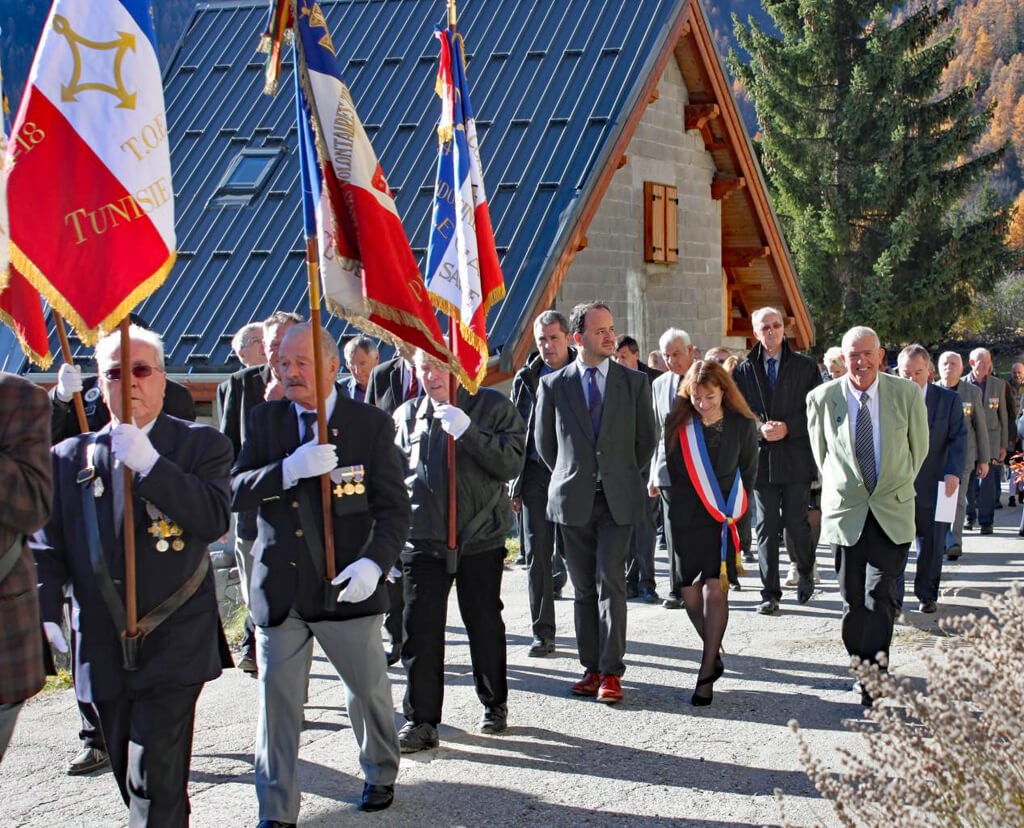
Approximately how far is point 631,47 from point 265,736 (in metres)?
15.7

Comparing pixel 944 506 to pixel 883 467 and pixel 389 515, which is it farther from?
pixel 389 515

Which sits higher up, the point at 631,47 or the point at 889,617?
the point at 631,47

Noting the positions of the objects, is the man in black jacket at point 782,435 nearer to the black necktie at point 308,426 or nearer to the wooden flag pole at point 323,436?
the black necktie at point 308,426

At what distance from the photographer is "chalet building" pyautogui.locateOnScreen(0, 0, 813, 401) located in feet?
59.3

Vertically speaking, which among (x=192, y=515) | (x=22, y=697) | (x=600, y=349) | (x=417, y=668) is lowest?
(x=417, y=668)

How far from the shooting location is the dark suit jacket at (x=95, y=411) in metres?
6.93

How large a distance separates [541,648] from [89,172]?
4.84 m

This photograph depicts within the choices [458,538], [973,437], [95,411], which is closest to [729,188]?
[973,437]

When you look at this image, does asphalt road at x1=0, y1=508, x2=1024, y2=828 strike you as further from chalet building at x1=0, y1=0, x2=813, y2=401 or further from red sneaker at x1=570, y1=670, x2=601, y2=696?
chalet building at x1=0, y1=0, x2=813, y2=401

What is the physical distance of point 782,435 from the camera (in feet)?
35.8

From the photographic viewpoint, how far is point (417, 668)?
270 inches

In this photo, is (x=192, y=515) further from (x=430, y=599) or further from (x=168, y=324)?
(x=168, y=324)

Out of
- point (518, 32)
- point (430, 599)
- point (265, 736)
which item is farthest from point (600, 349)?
point (518, 32)

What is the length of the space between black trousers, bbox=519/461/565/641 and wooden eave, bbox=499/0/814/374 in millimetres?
7976
